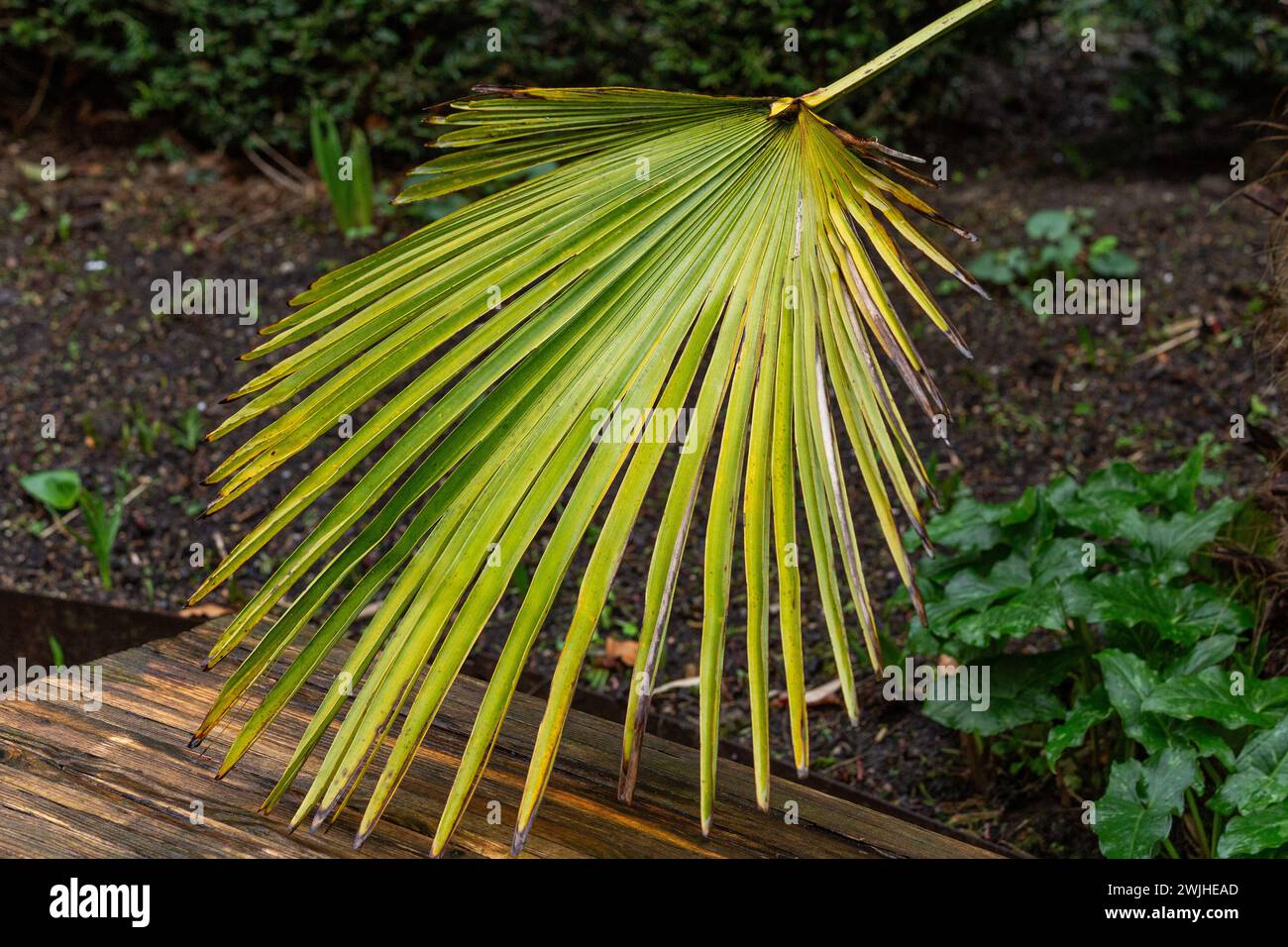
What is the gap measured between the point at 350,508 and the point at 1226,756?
1.34m

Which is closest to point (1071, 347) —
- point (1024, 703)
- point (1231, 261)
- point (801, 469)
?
point (1231, 261)

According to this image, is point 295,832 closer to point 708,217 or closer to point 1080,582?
point 708,217

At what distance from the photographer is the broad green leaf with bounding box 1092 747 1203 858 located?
1750mm

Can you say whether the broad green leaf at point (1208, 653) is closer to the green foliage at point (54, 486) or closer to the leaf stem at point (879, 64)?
the leaf stem at point (879, 64)

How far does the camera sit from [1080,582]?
6.88 ft

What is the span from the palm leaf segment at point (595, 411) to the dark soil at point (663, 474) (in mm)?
1361

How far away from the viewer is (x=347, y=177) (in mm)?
3941

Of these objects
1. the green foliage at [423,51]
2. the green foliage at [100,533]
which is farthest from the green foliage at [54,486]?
the green foliage at [423,51]

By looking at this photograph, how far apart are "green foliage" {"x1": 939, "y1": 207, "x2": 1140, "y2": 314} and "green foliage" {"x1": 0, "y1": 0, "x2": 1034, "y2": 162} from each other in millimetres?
754

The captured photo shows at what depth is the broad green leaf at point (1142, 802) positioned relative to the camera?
5.74 ft

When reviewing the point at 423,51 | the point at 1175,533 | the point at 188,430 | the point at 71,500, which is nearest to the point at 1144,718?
the point at 1175,533

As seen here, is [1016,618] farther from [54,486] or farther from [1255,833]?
[54,486]

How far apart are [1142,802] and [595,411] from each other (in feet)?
3.60

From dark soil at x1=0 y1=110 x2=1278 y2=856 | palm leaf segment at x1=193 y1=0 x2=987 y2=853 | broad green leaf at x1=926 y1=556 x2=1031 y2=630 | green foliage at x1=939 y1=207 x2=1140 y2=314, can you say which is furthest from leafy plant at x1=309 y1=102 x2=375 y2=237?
broad green leaf at x1=926 y1=556 x2=1031 y2=630
